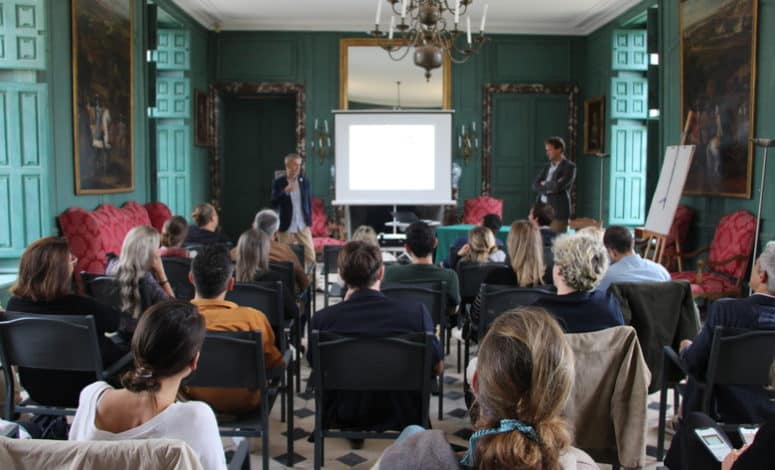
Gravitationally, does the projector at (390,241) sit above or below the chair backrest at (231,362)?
below

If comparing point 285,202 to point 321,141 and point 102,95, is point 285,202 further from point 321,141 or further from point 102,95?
point 321,141

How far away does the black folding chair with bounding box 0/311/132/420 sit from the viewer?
286cm

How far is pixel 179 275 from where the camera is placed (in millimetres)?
4762

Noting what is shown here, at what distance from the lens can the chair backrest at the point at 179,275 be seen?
15.5ft

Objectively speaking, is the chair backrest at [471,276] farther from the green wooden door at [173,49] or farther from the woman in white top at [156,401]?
the green wooden door at [173,49]

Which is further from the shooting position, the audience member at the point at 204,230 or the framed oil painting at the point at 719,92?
the framed oil painting at the point at 719,92

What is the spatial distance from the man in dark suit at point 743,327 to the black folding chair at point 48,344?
8.11 feet

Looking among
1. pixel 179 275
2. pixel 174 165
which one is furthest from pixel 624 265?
pixel 174 165

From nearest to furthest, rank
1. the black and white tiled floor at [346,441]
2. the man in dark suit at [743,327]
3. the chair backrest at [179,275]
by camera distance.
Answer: the man in dark suit at [743,327]
the black and white tiled floor at [346,441]
the chair backrest at [179,275]

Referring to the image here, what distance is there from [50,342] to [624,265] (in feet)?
9.72

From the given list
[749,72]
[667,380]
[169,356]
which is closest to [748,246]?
[749,72]

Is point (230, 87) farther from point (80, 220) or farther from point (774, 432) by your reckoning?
point (774, 432)

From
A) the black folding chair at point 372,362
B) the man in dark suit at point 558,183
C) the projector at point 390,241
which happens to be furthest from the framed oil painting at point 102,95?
the black folding chair at point 372,362

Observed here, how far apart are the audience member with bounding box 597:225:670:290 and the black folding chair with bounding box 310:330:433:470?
167cm
